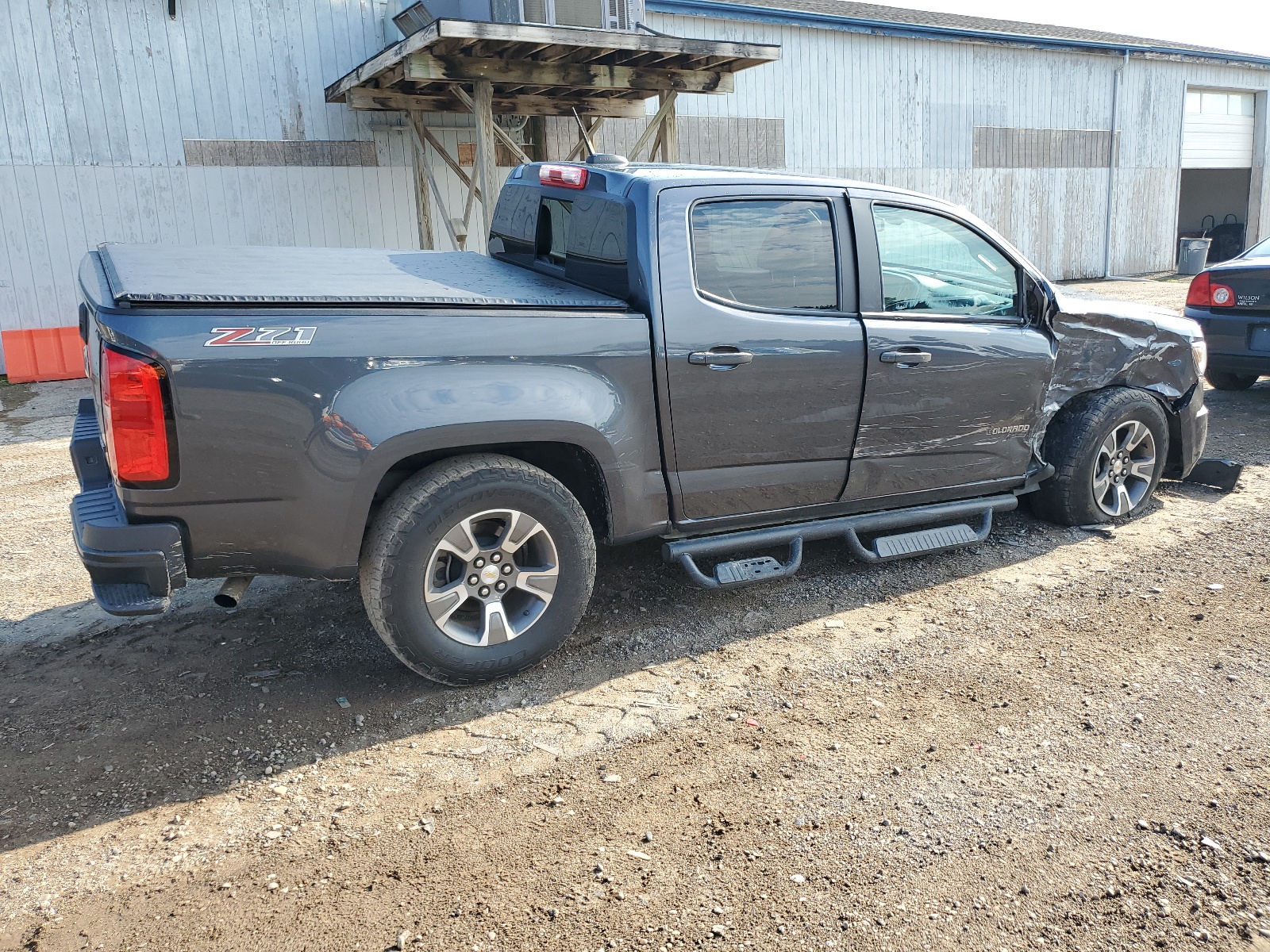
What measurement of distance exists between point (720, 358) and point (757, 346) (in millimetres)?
198

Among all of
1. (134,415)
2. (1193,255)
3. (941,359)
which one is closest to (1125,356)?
(941,359)

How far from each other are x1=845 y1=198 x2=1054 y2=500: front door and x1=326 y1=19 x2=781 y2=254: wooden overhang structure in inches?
247

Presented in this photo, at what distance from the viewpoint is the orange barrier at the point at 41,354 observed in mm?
11281

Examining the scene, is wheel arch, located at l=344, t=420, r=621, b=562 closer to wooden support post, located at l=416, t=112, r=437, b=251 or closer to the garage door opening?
wooden support post, located at l=416, t=112, r=437, b=251

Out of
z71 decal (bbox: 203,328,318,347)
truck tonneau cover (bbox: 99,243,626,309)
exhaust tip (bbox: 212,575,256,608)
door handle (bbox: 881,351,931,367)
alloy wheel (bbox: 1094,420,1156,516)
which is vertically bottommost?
alloy wheel (bbox: 1094,420,1156,516)

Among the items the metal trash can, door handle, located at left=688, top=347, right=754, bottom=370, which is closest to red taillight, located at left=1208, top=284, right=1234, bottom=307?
door handle, located at left=688, top=347, right=754, bottom=370

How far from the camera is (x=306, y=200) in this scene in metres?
12.7

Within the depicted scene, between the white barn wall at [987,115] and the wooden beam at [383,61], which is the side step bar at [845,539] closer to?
the wooden beam at [383,61]

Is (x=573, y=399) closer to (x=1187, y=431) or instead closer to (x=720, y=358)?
(x=720, y=358)

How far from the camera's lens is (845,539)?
4.57 metres

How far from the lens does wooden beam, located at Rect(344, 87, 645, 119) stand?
1162cm

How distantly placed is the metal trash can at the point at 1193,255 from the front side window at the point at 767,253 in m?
20.3

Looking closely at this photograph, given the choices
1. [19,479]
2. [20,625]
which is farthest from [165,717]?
[19,479]

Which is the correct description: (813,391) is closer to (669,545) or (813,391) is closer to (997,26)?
(669,545)
